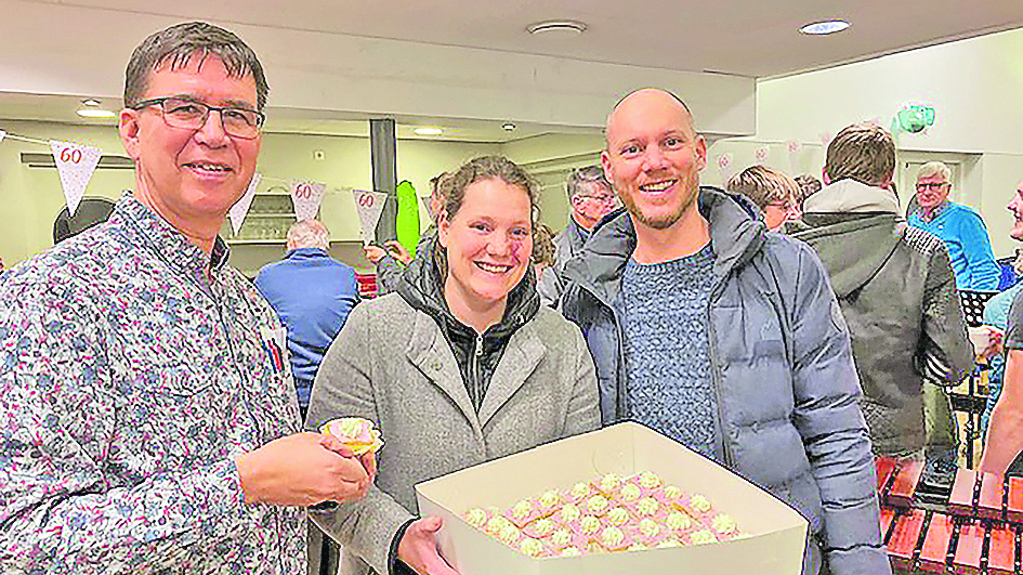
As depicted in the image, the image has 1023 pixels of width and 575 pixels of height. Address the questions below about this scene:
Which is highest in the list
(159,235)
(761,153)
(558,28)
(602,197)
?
(558,28)

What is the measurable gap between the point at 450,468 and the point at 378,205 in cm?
339

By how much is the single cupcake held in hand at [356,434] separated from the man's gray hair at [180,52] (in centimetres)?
48

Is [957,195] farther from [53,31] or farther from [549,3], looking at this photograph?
[53,31]

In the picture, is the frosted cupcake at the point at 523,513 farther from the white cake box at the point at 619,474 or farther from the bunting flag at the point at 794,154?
the bunting flag at the point at 794,154

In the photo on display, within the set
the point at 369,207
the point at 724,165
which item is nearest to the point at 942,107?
the point at 724,165

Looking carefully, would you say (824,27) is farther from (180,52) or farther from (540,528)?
(180,52)

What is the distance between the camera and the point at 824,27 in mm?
4336

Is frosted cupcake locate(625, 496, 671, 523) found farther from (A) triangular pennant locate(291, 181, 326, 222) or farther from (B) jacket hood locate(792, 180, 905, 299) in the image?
(A) triangular pennant locate(291, 181, 326, 222)

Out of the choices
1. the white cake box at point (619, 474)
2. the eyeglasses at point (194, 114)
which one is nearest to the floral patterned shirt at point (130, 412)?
the eyeglasses at point (194, 114)

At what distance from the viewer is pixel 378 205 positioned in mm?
4746

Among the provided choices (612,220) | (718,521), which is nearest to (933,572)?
→ (718,521)

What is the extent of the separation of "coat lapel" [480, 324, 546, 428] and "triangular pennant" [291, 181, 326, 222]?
356 cm

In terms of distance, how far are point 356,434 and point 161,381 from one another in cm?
26

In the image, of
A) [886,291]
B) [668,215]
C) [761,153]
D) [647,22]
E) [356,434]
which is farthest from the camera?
[761,153]
